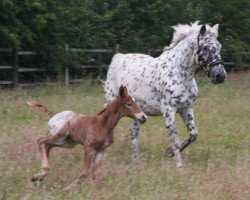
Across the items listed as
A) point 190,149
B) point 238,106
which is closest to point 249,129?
point 190,149

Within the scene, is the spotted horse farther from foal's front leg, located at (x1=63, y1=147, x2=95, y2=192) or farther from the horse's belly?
foal's front leg, located at (x1=63, y1=147, x2=95, y2=192)

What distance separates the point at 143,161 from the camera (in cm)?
906

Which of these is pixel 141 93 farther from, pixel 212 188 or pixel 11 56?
pixel 11 56

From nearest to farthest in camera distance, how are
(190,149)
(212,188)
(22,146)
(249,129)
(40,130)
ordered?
(212,188), (22,146), (190,149), (40,130), (249,129)

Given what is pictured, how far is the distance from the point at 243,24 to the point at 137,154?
761 inches

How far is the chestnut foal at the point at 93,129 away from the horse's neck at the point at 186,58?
1862 mm

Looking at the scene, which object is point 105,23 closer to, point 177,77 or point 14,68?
point 14,68

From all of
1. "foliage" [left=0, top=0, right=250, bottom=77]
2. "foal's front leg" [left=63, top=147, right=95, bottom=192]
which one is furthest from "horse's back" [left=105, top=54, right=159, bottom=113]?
"foliage" [left=0, top=0, right=250, bottom=77]

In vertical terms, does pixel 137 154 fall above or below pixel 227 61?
above

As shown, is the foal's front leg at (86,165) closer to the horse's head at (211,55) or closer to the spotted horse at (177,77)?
the spotted horse at (177,77)

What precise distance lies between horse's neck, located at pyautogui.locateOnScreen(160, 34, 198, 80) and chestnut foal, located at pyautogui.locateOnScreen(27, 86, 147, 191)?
186 centimetres

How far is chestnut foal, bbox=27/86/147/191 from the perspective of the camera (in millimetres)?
7422

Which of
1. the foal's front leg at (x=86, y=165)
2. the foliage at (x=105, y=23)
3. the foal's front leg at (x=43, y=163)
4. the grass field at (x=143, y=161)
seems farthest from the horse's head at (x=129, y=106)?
the foliage at (x=105, y=23)

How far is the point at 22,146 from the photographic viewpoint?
9297 mm
